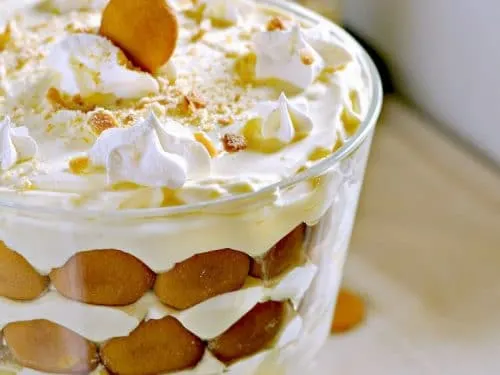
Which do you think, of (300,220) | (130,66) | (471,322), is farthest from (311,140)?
(471,322)

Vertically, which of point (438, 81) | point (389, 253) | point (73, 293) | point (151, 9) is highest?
point (151, 9)

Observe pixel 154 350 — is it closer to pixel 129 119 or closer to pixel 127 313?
pixel 127 313

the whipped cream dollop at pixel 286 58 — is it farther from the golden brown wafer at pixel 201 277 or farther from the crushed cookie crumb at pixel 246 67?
the golden brown wafer at pixel 201 277

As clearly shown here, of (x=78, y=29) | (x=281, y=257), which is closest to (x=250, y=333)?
(x=281, y=257)

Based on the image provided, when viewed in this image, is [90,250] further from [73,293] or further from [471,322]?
[471,322]

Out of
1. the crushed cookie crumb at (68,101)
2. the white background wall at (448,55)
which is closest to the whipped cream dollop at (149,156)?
the crushed cookie crumb at (68,101)

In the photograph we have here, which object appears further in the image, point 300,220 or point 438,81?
point 438,81

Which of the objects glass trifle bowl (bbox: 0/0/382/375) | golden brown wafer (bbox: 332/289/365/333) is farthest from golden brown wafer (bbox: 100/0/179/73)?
golden brown wafer (bbox: 332/289/365/333)

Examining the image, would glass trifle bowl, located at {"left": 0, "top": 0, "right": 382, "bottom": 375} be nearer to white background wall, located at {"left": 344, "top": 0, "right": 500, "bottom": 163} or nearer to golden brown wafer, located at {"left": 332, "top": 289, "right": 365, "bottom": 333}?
golden brown wafer, located at {"left": 332, "top": 289, "right": 365, "bottom": 333}
